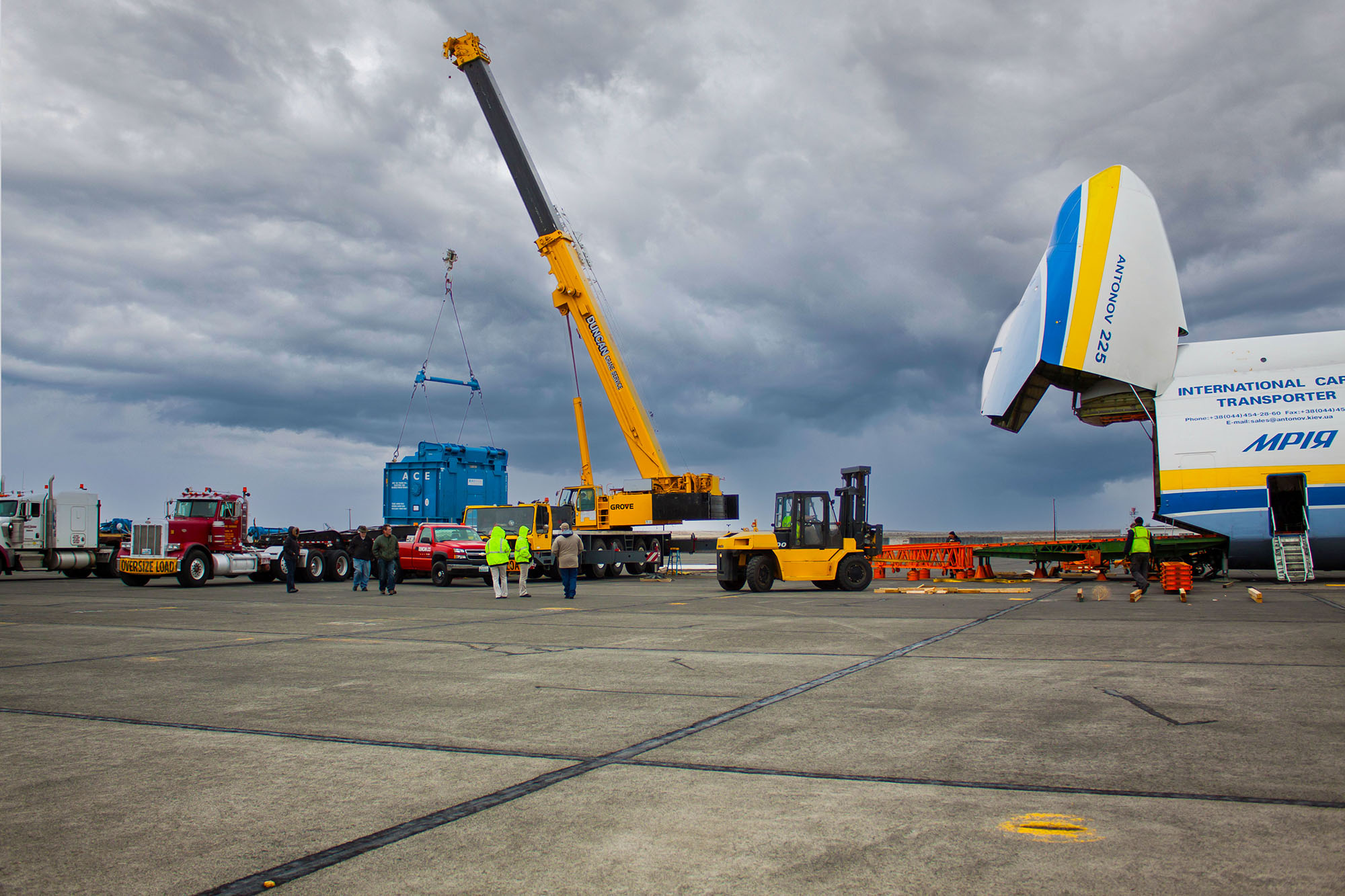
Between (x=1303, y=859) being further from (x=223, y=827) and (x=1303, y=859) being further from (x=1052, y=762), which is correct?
(x=223, y=827)

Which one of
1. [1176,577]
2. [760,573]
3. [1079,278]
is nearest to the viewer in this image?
[1176,577]

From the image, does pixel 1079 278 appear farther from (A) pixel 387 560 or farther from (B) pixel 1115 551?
(A) pixel 387 560

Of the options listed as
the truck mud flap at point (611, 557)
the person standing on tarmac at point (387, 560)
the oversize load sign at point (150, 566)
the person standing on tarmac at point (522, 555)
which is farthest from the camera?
the truck mud flap at point (611, 557)

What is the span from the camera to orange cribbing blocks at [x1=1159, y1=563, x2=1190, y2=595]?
17.5 metres

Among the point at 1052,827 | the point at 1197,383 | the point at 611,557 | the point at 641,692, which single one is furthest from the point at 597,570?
the point at 1052,827

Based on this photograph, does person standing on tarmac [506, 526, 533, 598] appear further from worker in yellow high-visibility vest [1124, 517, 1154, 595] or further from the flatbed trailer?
the flatbed trailer

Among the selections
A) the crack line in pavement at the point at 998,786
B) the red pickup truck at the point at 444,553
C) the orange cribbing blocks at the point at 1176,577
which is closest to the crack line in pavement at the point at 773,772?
the crack line in pavement at the point at 998,786

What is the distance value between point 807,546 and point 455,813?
16530mm

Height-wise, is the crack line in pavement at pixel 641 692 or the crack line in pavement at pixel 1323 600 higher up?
the crack line in pavement at pixel 641 692

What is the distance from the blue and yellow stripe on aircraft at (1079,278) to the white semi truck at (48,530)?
29.4m

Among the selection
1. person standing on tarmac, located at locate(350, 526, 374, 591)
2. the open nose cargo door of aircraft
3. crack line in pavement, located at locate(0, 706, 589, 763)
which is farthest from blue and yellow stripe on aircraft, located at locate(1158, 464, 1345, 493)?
crack line in pavement, located at locate(0, 706, 589, 763)

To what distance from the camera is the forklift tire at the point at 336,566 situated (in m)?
27.2

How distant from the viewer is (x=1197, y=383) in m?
21.7

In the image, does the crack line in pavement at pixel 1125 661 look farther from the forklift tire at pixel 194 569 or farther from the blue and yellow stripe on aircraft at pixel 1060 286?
the forklift tire at pixel 194 569
